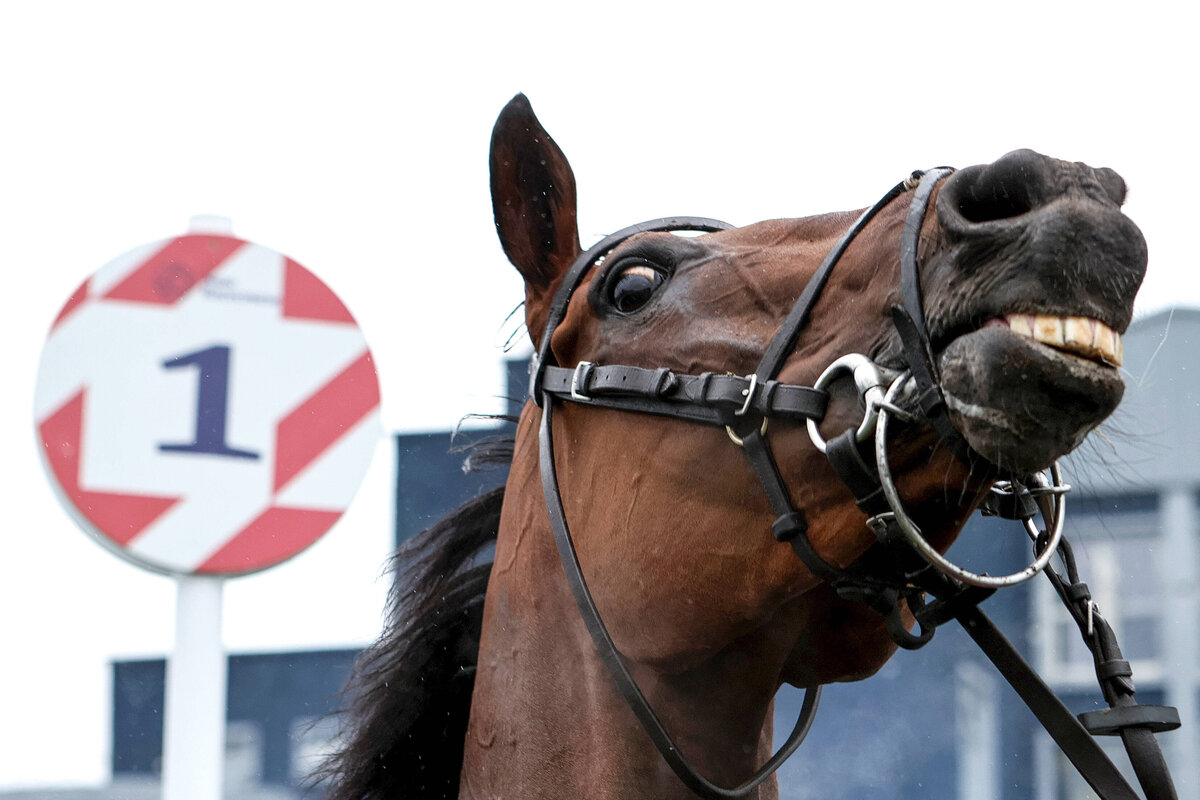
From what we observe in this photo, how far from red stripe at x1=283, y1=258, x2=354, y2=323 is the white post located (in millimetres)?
860

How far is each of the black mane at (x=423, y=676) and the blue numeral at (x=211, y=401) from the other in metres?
1.14

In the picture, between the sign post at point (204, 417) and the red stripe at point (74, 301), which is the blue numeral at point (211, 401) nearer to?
the sign post at point (204, 417)

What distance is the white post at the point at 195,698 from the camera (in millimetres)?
3529

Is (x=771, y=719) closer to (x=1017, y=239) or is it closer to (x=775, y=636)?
(x=775, y=636)

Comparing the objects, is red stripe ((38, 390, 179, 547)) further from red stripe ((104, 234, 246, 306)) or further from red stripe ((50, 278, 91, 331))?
red stripe ((104, 234, 246, 306))

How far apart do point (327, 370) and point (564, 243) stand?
1.58m

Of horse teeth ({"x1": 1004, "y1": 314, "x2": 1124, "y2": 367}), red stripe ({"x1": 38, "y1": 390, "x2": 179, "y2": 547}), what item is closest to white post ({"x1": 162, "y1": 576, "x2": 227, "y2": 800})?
red stripe ({"x1": 38, "y1": 390, "x2": 179, "y2": 547})

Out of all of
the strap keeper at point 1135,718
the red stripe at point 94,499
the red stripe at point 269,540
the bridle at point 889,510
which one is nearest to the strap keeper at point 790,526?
the bridle at point 889,510

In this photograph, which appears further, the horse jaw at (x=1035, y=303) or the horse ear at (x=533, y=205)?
the horse ear at (x=533, y=205)

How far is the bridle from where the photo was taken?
5.74ft

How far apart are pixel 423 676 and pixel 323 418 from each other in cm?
136

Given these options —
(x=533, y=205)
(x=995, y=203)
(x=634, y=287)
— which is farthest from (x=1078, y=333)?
(x=533, y=205)

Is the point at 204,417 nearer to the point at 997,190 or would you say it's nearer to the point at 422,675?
the point at 422,675

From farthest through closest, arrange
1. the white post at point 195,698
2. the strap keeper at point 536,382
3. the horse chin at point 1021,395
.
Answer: the white post at point 195,698, the strap keeper at point 536,382, the horse chin at point 1021,395
